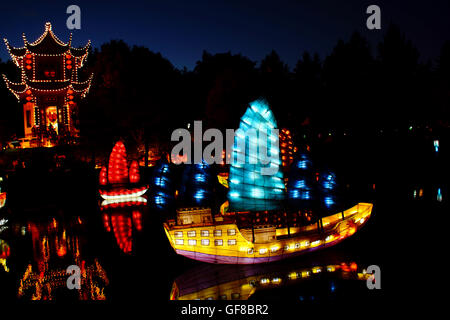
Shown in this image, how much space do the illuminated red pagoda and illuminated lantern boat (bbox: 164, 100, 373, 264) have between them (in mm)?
21815

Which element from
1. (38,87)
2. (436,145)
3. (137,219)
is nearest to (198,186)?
(137,219)

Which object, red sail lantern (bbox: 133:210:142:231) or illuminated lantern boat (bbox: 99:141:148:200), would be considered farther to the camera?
illuminated lantern boat (bbox: 99:141:148:200)

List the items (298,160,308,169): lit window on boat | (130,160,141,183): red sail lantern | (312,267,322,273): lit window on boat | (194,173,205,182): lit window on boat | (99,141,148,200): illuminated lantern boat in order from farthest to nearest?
1. (130,160,141,183): red sail lantern
2. (99,141,148,200): illuminated lantern boat
3. (194,173,205,182): lit window on boat
4. (298,160,308,169): lit window on boat
5. (312,267,322,273): lit window on boat

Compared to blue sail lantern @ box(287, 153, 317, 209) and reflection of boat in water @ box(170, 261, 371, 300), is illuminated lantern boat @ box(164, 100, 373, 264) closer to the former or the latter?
blue sail lantern @ box(287, 153, 317, 209)

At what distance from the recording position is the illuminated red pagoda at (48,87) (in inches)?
1268

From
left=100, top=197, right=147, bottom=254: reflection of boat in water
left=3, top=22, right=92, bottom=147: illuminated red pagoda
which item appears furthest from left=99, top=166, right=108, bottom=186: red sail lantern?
left=3, top=22, right=92, bottom=147: illuminated red pagoda

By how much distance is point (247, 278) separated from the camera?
12531 millimetres

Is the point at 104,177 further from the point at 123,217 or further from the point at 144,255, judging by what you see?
the point at 144,255

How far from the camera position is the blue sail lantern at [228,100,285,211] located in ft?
46.2

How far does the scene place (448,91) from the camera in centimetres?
3759

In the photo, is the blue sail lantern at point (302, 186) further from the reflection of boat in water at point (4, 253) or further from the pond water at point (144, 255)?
the reflection of boat in water at point (4, 253)

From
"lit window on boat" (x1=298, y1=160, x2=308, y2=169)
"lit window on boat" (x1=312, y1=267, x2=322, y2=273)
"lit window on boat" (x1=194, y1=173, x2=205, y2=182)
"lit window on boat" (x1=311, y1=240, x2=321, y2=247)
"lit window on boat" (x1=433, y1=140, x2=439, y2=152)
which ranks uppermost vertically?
"lit window on boat" (x1=433, y1=140, x2=439, y2=152)

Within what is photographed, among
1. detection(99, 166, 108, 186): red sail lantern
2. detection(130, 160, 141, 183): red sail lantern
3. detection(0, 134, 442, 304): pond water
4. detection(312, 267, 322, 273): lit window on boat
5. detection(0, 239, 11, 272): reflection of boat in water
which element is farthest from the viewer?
detection(130, 160, 141, 183): red sail lantern
